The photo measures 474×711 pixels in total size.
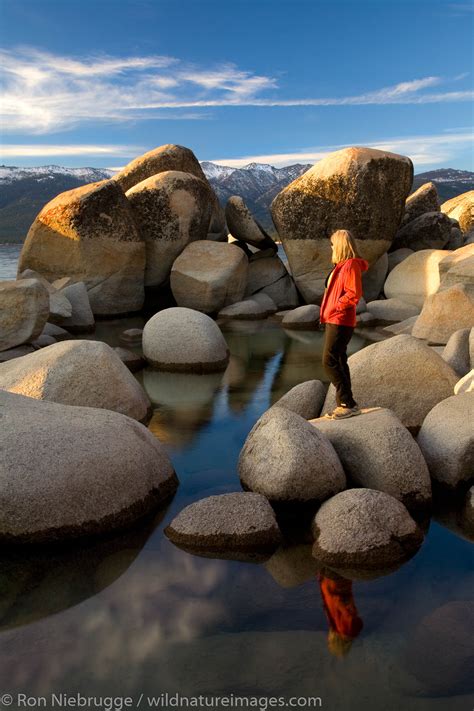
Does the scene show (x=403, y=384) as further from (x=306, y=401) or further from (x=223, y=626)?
(x=223, y=626)

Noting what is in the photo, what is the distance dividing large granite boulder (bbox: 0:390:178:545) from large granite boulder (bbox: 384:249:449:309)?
12300 mm

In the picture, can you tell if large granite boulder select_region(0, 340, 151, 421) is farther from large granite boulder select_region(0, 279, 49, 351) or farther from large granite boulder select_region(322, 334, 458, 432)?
large granite boulder select_region(0, 279, 49, 351)

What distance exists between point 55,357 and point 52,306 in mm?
7112

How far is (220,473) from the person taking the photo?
6438mm

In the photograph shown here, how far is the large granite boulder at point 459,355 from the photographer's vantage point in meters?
8.76

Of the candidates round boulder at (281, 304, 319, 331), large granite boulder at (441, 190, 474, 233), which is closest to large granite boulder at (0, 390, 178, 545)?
round boulder at (281, 304, 319, 331)

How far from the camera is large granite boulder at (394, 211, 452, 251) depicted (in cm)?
1991

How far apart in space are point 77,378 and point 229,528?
125 inches

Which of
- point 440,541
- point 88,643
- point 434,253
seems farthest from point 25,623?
point 434,253

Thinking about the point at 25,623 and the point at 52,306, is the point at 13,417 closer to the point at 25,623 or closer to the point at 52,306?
the point at 25,623

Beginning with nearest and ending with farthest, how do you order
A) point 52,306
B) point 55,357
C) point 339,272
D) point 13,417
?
1. point 13,417
2. point 339,272
3. point 55,357
4. point 52,306

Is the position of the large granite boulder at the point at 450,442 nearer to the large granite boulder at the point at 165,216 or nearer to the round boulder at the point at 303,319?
the round boulder at the point at 303,319

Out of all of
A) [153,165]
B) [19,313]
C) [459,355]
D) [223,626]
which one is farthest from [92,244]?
[223,626]

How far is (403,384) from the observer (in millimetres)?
7680
